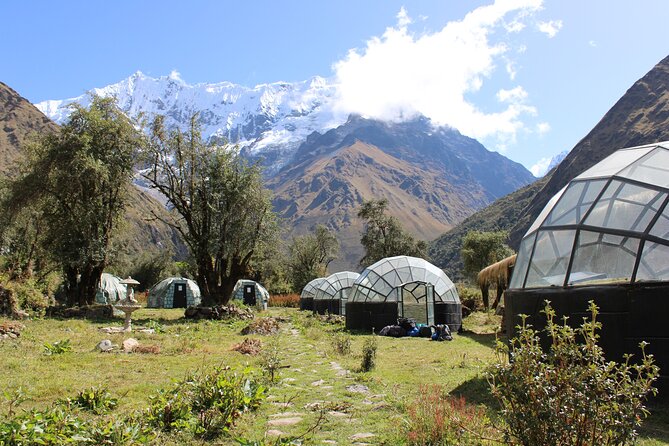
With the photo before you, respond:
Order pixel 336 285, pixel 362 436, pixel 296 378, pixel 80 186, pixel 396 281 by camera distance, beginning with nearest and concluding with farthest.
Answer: pixel 362 436
pixel 296 378
pixel 396 281
pixel 80 186
pixel 336 285

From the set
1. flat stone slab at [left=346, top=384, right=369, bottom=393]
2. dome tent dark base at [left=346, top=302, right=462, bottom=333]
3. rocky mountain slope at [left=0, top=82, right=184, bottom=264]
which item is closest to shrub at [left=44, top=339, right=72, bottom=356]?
flat stone slab at [left=346, top=384, right=369, bottom=393]

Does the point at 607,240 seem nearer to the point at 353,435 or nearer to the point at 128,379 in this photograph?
the point at 353,435

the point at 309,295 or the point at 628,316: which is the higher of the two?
the point at 628,316

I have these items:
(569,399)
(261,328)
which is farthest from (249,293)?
(569,399)

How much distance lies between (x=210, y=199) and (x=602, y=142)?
109 meters

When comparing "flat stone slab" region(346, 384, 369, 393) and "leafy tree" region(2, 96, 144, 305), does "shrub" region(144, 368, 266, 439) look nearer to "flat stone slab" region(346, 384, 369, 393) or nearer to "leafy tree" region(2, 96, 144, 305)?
"flat stone slab" region(346, 384, 369, 393)

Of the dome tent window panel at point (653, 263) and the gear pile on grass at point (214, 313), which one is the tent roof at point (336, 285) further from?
the dome tent window panel at point (653, 263)

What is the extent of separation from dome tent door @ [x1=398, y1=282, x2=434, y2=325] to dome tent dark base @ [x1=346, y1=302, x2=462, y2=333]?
0.33 metres

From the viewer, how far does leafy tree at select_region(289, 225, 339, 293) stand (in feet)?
202

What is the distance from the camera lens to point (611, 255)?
271 inches

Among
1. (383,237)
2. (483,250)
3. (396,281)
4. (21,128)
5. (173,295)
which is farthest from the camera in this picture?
(21,128)

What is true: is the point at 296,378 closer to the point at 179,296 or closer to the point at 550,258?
the point at 550,258

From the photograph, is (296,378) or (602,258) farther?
(296,378)

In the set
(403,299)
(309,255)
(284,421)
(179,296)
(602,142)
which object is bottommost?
(179,296)
